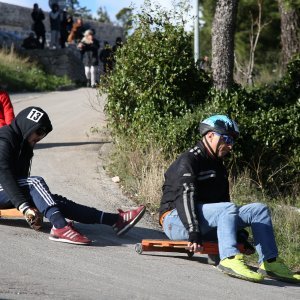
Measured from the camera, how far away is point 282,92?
47.1 ft

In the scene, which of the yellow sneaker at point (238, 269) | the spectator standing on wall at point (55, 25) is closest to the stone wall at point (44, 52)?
→ the spectator standing on wall at point (55, 25)

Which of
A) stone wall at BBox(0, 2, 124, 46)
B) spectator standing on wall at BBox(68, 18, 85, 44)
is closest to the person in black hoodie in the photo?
spectator standing on wall at BBox(68, 18, 85, 44)

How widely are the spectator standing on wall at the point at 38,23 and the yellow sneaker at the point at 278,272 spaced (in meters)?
25.5

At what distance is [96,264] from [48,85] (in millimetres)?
21210

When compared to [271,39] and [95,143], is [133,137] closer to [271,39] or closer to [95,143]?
[95,143]

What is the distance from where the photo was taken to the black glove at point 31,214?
28.0 feet

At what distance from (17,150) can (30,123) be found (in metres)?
0.31

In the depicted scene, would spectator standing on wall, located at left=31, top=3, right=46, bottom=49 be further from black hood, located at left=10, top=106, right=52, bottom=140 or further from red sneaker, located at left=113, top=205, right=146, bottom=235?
red sneaker, located at left=113, top=205, right=146, bottom=235

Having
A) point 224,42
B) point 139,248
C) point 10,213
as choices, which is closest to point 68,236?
point 139,248

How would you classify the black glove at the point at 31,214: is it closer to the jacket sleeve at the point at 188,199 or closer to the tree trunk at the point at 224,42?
the jacket sleeve at the point at 188,199

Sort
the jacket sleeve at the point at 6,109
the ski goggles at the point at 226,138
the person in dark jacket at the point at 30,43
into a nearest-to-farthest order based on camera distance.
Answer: the ski goggles at the point at 226,138, the jacket sleeve at the point at 6,109, the person in dark jacket at the point at 30,43

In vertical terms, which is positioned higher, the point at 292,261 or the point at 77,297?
the point at 77,297

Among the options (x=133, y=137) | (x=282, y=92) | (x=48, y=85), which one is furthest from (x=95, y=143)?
(x=48, y=85)

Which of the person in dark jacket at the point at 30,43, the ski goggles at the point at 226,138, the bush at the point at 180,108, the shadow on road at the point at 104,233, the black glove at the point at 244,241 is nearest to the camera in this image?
the ski goggles at the point at 226,138
